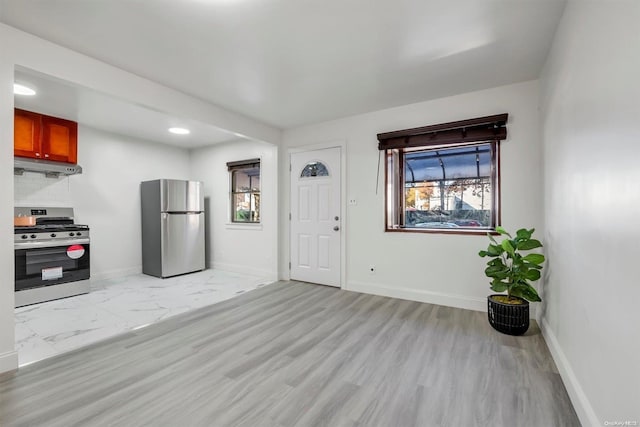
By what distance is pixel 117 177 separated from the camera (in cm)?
479

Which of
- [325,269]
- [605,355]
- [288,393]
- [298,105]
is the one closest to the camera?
[605,355]

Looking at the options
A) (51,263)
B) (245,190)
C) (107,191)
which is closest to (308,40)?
(245,190)

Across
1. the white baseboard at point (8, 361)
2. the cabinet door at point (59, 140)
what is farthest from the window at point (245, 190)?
the white baseboard at point (8, 361)

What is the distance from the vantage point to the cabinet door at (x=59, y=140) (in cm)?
367

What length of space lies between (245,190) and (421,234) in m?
3.25

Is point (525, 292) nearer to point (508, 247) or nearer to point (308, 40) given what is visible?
point (508, 247)

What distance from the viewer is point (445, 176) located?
3445 millimetres

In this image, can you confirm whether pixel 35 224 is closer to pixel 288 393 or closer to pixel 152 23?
pixel 152 23

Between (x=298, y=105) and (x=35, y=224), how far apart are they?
3.89 metres

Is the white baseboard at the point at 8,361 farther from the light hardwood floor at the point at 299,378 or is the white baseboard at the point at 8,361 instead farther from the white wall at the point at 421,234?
the white wall at the point at 421,234

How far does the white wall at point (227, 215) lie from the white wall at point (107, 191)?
2.96 feet

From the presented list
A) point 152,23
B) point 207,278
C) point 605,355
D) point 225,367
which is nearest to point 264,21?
point 152,23

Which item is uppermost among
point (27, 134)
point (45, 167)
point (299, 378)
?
point (27, 134)

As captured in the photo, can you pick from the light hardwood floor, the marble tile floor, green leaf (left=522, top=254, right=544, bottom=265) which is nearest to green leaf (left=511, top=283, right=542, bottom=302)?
green leaf (left=522, top=254, right=544, bottom=265)
